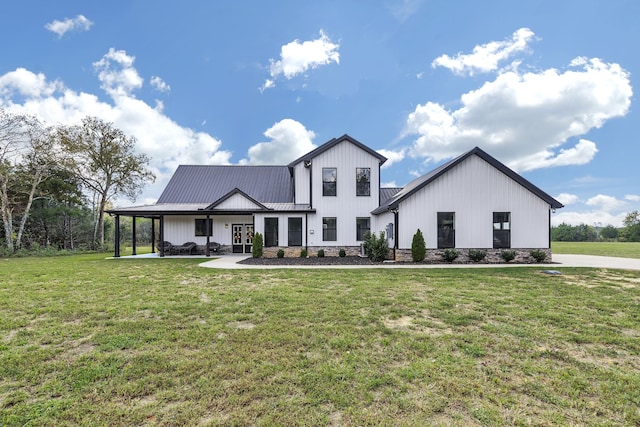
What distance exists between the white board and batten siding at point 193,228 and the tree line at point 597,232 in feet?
179

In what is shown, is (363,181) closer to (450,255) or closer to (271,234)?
(271,234)

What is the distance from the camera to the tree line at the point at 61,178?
1934 centimetres

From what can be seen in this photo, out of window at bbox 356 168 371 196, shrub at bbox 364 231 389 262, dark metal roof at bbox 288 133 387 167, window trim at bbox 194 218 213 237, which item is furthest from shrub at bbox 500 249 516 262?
window trim at bbox 194 218 213 237

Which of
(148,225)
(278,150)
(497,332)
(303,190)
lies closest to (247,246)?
(303,190)

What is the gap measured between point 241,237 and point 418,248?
11.3 metres

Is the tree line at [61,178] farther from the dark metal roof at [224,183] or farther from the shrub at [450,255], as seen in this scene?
the shrub at [450,255]

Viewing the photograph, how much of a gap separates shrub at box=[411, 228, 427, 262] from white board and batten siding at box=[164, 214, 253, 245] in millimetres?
10580

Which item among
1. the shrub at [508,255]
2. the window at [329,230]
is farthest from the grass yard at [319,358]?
the window at [329,230]

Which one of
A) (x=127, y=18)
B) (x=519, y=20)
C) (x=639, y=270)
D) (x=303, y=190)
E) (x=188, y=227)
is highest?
(x=127, y=18)

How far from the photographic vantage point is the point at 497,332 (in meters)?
4.28

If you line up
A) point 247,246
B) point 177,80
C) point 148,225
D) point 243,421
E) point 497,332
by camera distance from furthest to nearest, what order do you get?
point 148,225 < point 247,246 < point 177,80 < point 497,332 < point 243,421

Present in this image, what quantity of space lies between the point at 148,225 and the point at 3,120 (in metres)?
24.0

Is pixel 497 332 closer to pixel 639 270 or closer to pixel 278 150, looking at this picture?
pixel 639 270

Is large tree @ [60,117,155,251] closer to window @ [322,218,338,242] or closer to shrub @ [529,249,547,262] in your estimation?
window @ [322,218,338,242]
